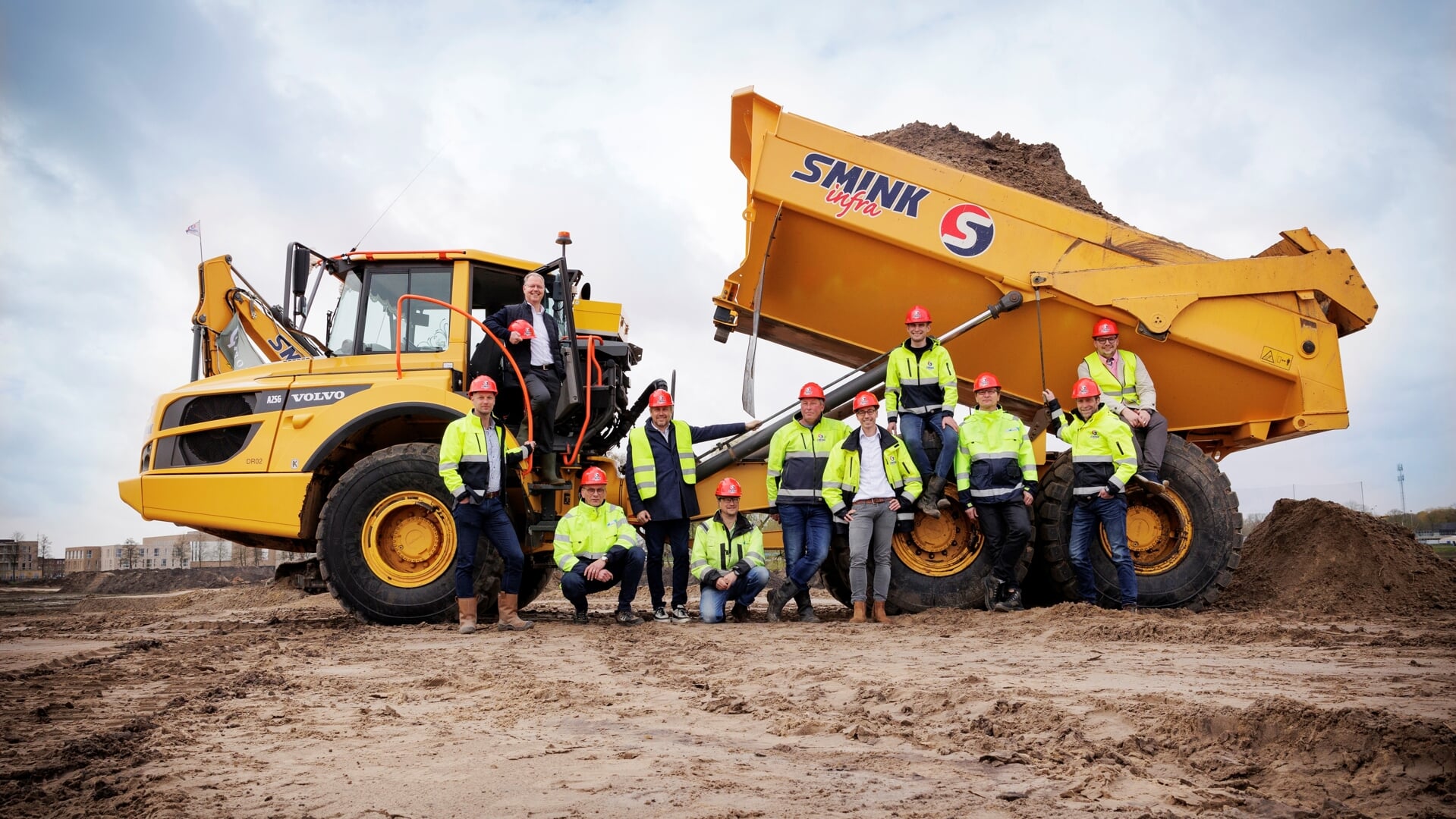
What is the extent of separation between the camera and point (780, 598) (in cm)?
726

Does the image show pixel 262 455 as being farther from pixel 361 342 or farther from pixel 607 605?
pixel 607 605

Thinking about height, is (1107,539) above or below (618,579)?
above

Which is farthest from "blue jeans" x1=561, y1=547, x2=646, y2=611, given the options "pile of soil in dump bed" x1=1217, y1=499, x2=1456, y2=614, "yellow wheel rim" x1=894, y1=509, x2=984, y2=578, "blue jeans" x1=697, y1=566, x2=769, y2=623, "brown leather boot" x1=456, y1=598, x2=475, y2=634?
"pile of soil in dump bed" x1=1217, y1=499, x2=1456, y2=614

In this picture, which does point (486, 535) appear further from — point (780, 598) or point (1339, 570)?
point (1339, 570)

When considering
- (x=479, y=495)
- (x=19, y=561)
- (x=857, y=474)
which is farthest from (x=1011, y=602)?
(x=19, y=561)

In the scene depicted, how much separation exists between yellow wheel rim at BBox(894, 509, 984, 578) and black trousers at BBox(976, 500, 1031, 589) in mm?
244

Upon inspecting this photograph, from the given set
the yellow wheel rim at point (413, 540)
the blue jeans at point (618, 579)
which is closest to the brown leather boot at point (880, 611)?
the blue jeans at point (618, 579)

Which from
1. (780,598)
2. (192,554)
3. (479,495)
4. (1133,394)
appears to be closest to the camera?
(479,495)

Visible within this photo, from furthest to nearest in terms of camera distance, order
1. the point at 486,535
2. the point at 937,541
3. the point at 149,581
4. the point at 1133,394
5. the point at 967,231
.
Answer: the point at 149,581, the point at 937,541, the point at 967,231, the point at 1133,394, the point at 486,535

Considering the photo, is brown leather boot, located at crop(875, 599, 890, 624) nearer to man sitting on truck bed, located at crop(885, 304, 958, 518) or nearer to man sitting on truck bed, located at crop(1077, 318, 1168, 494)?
man sitting on truck bed, located at crop(885, 304, 958, 518)

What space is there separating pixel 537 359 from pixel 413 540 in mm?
1548

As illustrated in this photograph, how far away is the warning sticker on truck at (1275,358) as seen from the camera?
22.7 feet

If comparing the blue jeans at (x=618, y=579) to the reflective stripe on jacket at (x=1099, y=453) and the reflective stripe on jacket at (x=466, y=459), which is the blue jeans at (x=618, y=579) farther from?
the reflective stripe on jacket at (x=1099, y=453)

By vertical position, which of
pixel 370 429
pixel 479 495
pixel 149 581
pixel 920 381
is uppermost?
pixel 920 381
